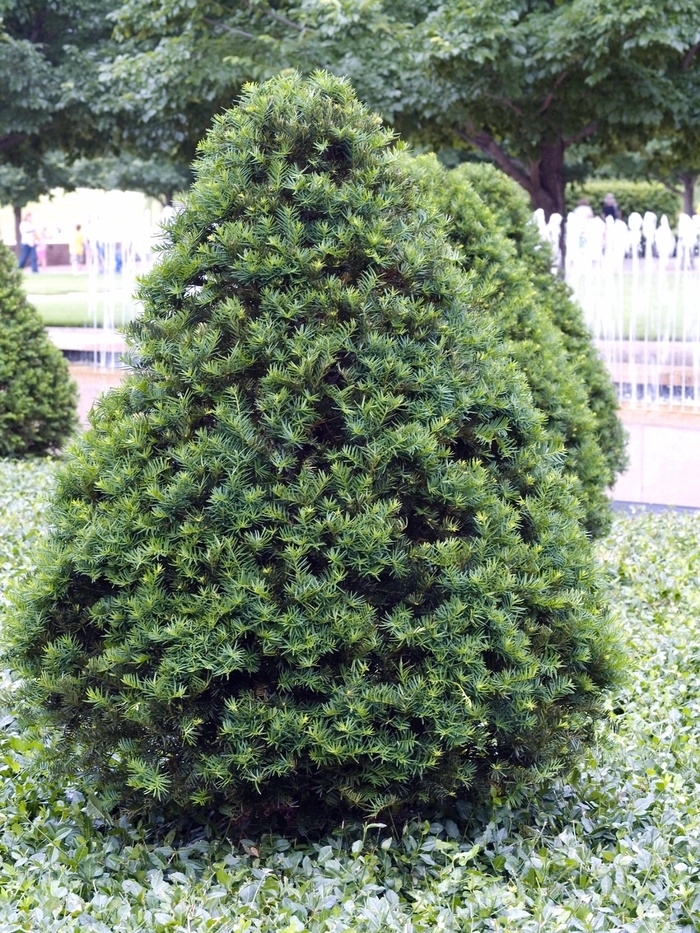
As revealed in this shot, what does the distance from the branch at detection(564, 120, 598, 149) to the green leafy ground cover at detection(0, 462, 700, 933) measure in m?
15.2

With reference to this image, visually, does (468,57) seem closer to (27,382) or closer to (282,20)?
(282,20)

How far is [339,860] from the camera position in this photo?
2.81m

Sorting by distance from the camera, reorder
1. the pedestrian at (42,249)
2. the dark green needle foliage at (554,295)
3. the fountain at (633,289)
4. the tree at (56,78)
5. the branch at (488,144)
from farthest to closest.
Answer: the pedestrian at (42,249), the branch at (488,144), the tree at (56,78), the fountain at (633,289), the dark green needle foliage at (554,295)

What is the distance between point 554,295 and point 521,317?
145 cm

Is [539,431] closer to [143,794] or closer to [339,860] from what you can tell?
[339,860]

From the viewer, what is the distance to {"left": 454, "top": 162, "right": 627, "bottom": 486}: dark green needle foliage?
6.51m

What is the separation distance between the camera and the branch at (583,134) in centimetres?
1706

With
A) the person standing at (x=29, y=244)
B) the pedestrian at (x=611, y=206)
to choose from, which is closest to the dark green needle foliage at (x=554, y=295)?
the pedestrian at (x=611, y=206)

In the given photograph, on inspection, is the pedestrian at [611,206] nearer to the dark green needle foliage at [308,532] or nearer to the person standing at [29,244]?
the person standing at [29,244]

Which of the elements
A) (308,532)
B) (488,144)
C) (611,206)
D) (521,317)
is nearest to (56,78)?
(488,144)

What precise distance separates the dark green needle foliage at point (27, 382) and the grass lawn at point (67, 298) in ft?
22.2

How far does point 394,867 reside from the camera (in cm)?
286

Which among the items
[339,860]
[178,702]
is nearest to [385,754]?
[339,860]

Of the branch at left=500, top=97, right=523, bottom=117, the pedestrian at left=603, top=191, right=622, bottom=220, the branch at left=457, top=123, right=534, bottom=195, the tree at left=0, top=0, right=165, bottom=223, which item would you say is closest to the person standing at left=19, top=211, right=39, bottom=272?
the tree at left=0, top=0, right=165, bottom=223
